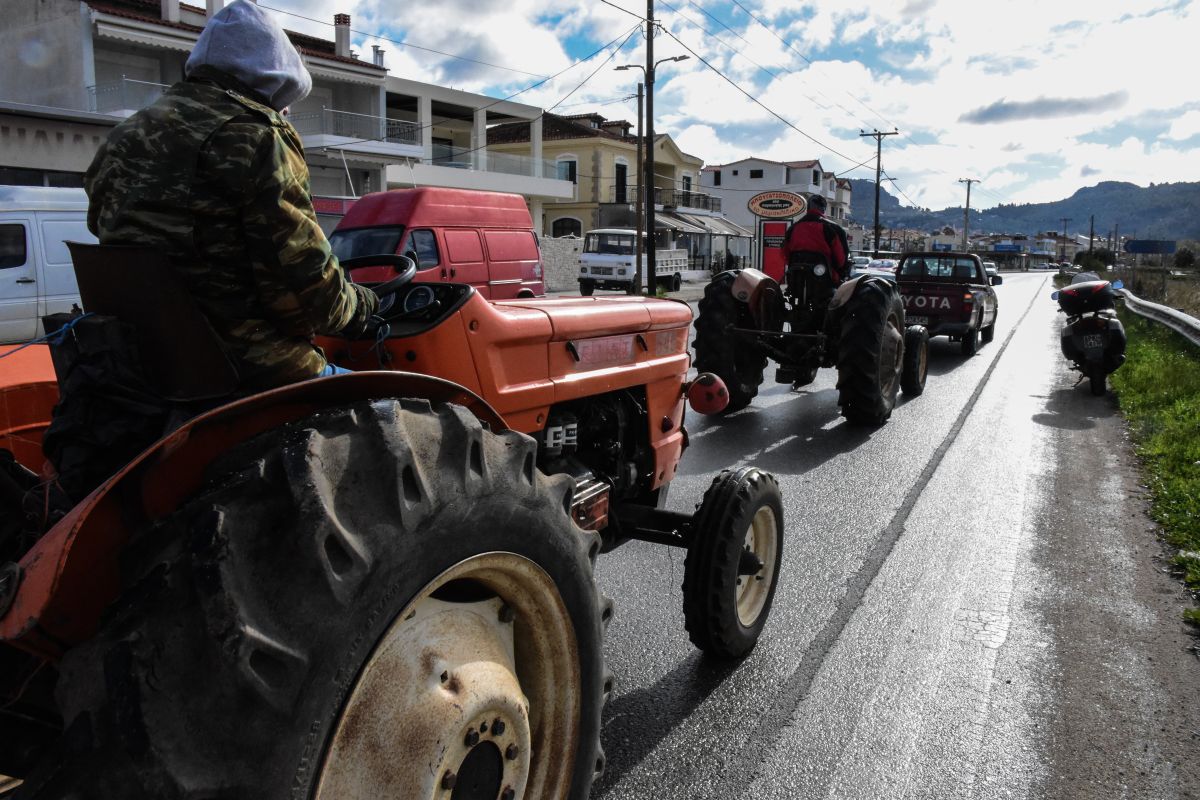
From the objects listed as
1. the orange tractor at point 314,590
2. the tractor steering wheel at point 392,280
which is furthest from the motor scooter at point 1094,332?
the tractor steering wheel at point 392,280

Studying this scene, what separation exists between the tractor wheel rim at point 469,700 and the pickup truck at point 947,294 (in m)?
13.5

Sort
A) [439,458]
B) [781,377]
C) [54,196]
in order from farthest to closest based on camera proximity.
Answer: [54,196] → [781,377] → [439,458]

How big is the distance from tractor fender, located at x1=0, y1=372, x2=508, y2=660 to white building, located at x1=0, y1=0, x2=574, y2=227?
702 inches

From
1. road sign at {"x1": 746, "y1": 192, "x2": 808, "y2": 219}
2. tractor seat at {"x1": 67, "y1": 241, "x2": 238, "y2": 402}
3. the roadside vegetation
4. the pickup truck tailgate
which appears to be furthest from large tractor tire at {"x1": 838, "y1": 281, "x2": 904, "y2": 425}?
road sign at {"x1": 746, "y1": 192, "x2": 808, "y2": 219}

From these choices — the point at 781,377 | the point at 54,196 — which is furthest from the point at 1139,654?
the point at 54,196

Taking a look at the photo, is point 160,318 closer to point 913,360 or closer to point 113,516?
point 113,516

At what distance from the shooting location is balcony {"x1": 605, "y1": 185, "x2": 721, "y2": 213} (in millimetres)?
49219

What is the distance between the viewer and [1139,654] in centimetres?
398

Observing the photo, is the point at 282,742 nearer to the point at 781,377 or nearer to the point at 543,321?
the point at 543,321

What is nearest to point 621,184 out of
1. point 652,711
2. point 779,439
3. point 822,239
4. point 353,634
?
point 822,239

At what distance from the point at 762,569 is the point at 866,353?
199 inches

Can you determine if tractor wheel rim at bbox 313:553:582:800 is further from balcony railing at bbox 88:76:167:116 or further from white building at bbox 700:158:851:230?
white building at bbox 700:158:851:230

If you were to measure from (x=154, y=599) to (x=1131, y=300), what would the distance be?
24.8 m

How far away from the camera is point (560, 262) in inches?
1361
